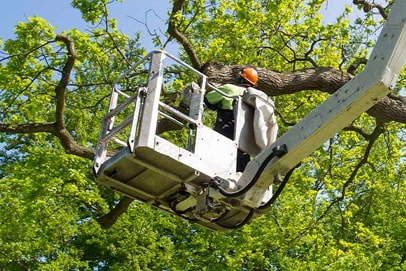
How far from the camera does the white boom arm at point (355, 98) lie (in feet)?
18.3

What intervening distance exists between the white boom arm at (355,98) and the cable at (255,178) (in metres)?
0.05

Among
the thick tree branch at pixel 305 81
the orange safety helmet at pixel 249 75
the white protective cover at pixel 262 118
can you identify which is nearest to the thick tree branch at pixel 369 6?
the thick tree branch at pixel 305 81

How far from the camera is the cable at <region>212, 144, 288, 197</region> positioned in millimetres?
6012

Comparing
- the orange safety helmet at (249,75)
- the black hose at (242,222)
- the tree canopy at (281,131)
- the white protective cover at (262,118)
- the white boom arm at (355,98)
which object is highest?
the tree canopy at (281,131)

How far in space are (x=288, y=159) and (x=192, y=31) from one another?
9.62 m

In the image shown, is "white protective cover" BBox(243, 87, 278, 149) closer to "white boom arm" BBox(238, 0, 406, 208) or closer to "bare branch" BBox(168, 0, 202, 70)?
"white boom arm" BBox(238, 0, 406, 208)

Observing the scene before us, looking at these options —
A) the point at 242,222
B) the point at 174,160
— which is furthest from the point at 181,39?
the point at 174,160

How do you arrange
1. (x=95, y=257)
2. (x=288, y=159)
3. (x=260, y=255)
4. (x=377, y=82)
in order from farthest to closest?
1. (x=95, y=257)
2. (x=260, y=255)
3. (x=288, y=159)
4. (x=377, y=82)

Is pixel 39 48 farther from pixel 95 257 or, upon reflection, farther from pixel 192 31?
pixel 95 257

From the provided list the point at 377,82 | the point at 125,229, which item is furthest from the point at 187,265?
the point at 377,82

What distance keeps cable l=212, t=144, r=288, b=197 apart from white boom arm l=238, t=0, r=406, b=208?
46mm

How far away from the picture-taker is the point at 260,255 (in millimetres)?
16344

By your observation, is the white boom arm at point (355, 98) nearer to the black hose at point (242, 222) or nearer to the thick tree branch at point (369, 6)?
the black hose at point (242, 222)

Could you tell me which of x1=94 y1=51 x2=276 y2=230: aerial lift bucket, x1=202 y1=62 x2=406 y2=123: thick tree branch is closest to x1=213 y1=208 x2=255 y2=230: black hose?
x1=94 y1=51 x2=276 y2=230: aerial lift bucket
